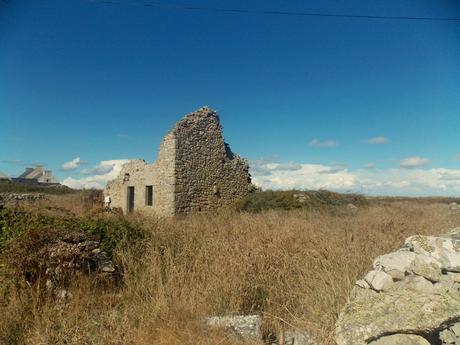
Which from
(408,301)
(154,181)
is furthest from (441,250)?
(154,181)

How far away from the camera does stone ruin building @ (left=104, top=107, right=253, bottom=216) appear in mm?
16969

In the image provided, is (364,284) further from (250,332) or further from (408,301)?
(250,332)

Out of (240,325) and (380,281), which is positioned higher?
(380,281)

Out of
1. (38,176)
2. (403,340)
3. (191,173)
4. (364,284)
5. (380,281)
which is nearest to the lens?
(403,340)

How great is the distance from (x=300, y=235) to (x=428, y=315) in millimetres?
4068

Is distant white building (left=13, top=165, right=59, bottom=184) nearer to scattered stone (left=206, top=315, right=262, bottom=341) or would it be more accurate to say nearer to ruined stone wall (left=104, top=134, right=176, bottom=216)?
ruined stone wall (left=104, top=134, right=176, bottom=216)

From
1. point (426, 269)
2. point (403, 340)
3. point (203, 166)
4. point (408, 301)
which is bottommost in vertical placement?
point (403, 340)

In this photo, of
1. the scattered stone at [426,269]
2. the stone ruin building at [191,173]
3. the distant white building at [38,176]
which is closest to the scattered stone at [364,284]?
the scattered stone at [426,269]

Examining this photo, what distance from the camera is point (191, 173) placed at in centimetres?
1750

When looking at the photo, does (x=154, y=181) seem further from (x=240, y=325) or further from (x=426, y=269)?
(x=426, y=269)

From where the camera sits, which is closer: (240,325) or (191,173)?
(240,325)

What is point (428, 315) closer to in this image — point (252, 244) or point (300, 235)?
point (252, 244)

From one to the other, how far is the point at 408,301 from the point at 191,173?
1489cm

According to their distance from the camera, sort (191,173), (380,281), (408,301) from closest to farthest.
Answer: (408,301) → (380,281) → (191,173)
